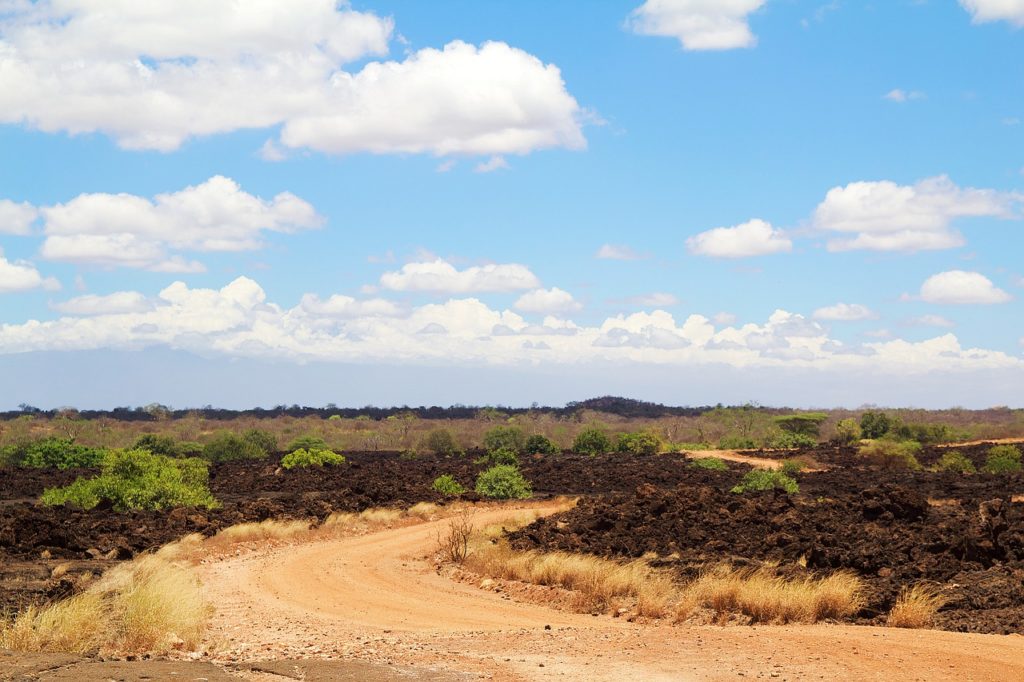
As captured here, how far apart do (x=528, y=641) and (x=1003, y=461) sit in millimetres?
46914

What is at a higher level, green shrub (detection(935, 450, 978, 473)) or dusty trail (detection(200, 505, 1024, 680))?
green shrub (detection(935, 450, 978, 473))

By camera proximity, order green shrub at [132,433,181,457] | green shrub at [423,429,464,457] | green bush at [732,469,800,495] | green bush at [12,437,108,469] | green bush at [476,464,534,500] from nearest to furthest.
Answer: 1. green bush at [732,469,800,495]
2. green bush at [476,464,534,500]
3. green bush at [12,437,108,469]
4. green shrub at [132,433,181,457]
5. green shrub at [423,429,464,457]

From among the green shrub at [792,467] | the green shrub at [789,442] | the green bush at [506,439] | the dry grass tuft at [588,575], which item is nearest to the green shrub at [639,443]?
the green bush at [506,439]

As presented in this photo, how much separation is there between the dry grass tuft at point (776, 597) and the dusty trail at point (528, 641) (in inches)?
32.1

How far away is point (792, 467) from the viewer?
58406 mm

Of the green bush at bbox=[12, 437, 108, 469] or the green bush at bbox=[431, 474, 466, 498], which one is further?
the green bush at bbox=[12, 437, 108, 469]

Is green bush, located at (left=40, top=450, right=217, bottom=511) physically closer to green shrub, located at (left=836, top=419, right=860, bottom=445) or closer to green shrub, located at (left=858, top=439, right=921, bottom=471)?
green shrub, located at (left=858, top=439, right=921, bottom=471)

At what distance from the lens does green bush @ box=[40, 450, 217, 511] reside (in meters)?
35.9

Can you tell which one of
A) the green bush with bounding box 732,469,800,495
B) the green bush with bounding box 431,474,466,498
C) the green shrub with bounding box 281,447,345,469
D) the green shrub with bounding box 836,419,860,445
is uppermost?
the green shrub with bounding box 836,419,860,445

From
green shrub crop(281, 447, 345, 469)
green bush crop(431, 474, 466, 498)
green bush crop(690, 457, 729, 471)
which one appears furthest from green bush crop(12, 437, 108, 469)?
green bush crop(690, 457, 729, 471)

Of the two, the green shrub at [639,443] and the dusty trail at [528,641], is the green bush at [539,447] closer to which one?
the green shrub at [639,443]

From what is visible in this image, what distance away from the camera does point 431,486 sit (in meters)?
48.4

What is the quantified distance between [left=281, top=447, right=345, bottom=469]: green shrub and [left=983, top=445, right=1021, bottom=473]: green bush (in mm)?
37947

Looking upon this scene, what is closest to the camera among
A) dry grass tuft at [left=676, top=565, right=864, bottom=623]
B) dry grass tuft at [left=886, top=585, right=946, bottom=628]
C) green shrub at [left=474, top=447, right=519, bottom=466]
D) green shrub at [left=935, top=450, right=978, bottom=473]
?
dry grass tuft at [left=886, top=585, right=946, bottom=628]
